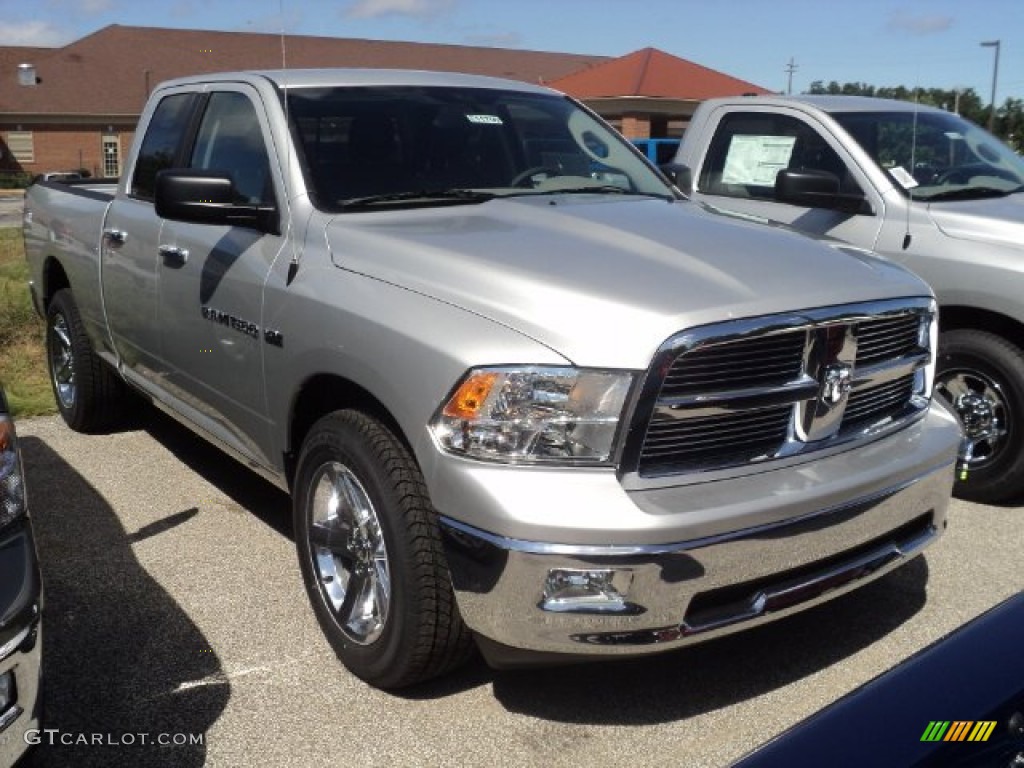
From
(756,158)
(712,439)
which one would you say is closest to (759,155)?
(756,158)

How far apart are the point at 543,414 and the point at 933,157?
4.01 metres

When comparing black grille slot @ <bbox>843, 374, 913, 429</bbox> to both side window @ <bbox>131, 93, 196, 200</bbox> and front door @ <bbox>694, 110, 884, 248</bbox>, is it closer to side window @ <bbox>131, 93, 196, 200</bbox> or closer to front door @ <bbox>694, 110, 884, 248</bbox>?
front door @ <bbox>694, 110, 884, 248</bbox>

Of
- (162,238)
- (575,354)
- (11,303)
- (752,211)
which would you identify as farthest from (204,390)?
(11,303)

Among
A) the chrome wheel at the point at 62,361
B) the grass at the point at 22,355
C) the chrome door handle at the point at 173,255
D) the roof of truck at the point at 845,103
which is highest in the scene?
the roof of truck at the point at 845,103

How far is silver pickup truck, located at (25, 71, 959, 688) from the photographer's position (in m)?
2.82

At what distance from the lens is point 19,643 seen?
2.44 m

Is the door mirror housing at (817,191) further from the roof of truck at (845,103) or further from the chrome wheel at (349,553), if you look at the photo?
the chrome wheel at (349,553)

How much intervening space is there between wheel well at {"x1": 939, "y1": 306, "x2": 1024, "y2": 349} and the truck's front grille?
1915 millimetres

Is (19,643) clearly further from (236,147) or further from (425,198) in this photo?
(236,147)

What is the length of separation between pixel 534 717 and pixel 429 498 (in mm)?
803

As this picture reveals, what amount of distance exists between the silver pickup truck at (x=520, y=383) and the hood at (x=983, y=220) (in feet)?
5.64

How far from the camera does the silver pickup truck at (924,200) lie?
5.09 meters

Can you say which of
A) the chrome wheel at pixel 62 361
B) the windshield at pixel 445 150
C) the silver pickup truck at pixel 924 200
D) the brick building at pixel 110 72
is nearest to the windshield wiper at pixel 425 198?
the windshield at pixel 445 150

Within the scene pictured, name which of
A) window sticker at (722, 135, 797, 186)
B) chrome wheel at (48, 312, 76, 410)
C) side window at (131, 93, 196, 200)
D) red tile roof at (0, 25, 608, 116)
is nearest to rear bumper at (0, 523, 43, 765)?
side window at (131, 93, 196, 200)
